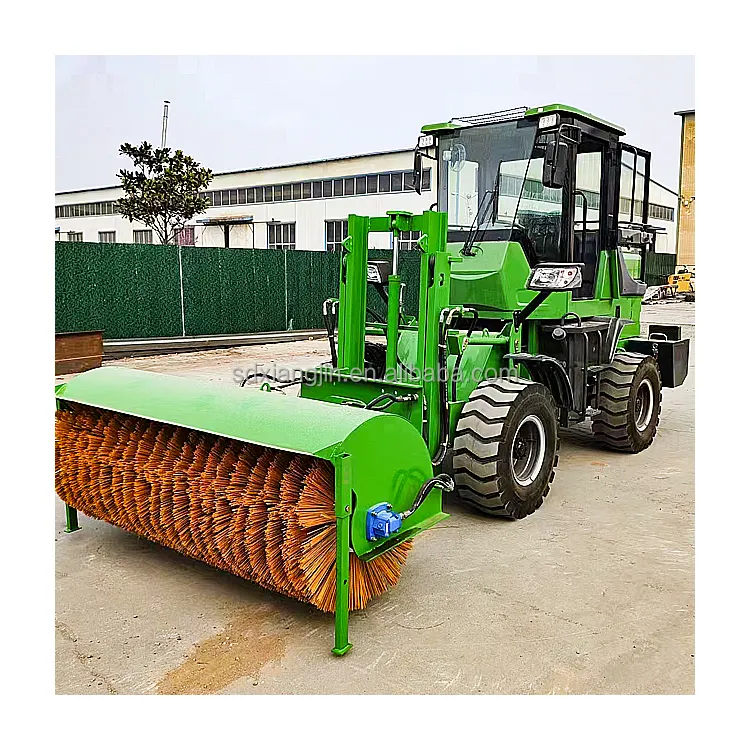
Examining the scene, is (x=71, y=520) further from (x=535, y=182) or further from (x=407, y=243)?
(x=535, y=182)

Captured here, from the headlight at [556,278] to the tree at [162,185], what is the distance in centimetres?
1990

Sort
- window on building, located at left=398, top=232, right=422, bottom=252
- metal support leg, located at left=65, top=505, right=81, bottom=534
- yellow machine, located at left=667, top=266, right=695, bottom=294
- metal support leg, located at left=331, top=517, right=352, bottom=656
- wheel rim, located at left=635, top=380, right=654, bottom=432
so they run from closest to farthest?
metal support leg, located at left=331, top=517, right=352, bottom=656, metal support leg, located at left=65, top=505, right=81, bottom=534, window on building, located at left=398, top=232, right=422, bottom=252, wheel rim, located at left=635, top=380, right=654, bottom=432, yellow machine, located at left=667, top=266, right=695, bottom=294

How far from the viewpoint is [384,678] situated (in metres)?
2.92

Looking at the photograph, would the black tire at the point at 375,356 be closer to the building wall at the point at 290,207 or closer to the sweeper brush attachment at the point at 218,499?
the sweeper brush attachment at the point at 218,499

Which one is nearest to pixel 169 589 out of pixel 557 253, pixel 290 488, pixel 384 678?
pixel 290 488

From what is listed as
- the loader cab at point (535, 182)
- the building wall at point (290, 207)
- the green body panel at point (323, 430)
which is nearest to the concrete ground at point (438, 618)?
the green body panel at point (323, 430)

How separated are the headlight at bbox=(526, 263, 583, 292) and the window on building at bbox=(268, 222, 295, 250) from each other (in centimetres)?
2386

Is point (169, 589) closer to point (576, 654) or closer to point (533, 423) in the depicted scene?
point (576, 654)

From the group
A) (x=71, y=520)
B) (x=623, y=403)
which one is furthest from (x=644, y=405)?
(x=71, y=520)

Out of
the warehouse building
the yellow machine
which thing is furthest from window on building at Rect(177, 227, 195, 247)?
the yellow machine

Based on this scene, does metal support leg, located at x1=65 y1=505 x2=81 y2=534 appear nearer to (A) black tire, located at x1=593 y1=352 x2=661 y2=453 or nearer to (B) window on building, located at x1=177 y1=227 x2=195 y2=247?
(A) black tire, located at x1=593 y1=352 x2=661 y2=453

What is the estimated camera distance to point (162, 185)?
23094 millimetres

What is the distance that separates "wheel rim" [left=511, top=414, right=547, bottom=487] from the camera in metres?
4.82

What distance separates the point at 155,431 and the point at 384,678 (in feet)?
5.91
